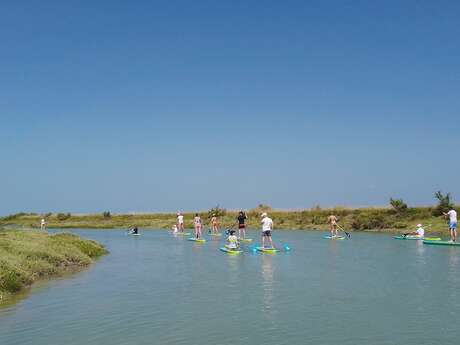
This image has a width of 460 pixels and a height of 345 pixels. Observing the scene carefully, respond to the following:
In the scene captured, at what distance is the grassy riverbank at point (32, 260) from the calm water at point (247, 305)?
0.97 m

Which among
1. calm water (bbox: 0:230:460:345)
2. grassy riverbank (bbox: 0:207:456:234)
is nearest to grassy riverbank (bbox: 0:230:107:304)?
calm water (bbox: 0:230:460:345)

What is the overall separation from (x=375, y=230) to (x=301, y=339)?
48.3m

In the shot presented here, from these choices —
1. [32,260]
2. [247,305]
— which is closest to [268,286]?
[247,305]

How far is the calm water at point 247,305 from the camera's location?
13266 millimetres

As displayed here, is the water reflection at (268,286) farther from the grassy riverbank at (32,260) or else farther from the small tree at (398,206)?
the small tree at (398,206)

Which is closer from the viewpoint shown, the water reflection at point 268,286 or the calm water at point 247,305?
the calm water at point 247,305

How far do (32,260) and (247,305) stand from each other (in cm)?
1352

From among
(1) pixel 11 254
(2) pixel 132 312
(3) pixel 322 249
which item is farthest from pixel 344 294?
(3) pixel 322 249

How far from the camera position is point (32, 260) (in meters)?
25.5

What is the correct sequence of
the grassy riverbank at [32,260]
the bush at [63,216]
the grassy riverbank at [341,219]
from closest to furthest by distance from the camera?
the grassy riverbank at [32,260] → the grassy riverbank at [341,219] → the bush at [63,216]

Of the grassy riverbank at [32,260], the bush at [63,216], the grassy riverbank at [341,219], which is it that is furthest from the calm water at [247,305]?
the bush at [63,216]

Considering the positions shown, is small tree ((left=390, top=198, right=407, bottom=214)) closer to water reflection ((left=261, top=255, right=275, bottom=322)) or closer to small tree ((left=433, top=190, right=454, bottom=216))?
small tree ((left=433, top=190, right=454, bottom=216))

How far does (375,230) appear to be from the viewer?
58.7 meters

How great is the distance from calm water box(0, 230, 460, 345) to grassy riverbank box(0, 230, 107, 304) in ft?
3.18
